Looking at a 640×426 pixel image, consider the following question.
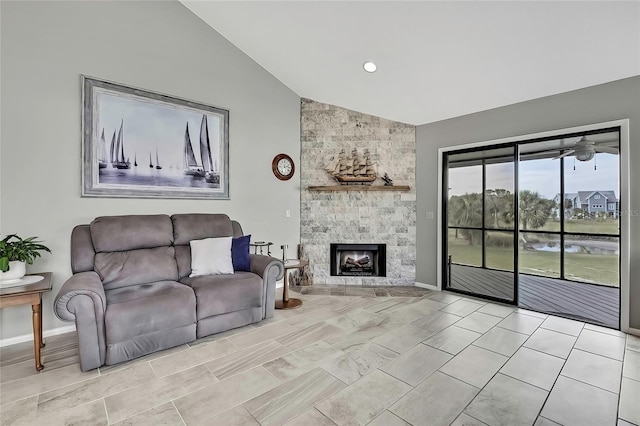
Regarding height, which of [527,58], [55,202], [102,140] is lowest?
[55,202]

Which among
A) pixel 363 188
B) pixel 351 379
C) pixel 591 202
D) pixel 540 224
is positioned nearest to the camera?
pixel 351 379

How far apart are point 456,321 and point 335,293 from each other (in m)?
1.65

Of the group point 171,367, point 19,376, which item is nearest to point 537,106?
point 171,367

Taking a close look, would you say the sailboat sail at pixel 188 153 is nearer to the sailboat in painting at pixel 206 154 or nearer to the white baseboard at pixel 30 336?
the sailboat in painting at pixel 206 154

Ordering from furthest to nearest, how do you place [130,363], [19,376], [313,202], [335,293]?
[313,202]
[335,293]
[130,363]
[19,376]

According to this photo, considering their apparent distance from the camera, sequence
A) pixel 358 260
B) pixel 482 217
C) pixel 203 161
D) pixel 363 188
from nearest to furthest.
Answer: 1. pixel 203 161
2. pixel 482 217
3. pixel 363 188
4. pixel 358 260

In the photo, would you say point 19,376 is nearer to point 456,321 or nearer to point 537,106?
point 456,321

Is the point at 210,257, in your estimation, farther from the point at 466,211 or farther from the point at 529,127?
the point at 529,127

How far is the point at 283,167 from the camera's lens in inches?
184

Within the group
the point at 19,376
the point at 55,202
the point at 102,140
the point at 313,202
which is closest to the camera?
the point at 19,376

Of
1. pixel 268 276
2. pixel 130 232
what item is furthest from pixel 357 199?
pixel 130 232

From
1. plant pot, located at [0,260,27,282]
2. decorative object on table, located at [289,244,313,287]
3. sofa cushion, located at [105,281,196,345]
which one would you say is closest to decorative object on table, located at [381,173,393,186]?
decorative object on table, located at [289,244,313,287]

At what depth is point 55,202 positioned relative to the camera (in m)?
2.87

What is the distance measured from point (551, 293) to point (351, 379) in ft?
13.5
